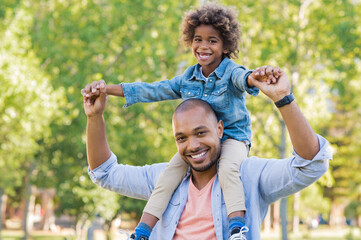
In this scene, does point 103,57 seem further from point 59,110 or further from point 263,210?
point 263,210

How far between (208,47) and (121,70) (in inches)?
547

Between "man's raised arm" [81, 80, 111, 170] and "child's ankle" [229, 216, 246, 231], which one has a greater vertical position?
"man's raised arm" [81, 80, 111, 170]

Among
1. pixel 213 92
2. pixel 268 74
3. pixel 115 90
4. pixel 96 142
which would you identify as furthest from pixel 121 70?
pixel 268 74

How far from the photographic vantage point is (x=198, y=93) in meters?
3.73

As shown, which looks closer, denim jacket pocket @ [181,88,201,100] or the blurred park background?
denim jacket pocket @ [181,88,201,100]

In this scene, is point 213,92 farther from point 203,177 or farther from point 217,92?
point 203,177

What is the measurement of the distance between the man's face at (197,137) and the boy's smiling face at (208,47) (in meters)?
0.43

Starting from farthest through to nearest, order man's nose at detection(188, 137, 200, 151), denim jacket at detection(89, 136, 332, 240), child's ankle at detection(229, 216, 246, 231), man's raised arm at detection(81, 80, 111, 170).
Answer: man's raised arm at detection(81, 80, 111, 170), man's nose at detection(188, 137, 200, 151), child's ankle at detection(229, 216, 246, 231), denim jacket at detection(89, 136, 332, 240)

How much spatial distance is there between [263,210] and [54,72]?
16.3m

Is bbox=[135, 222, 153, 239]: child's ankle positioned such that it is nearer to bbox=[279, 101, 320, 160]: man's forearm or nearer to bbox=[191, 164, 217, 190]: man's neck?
bbox=[191, 164, 217, 190]: man's neck

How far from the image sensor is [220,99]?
11.8ft

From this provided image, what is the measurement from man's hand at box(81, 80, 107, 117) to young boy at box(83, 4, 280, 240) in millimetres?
22

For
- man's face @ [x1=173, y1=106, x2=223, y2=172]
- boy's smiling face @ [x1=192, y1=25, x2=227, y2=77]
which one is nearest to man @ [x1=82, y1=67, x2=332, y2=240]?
man's face @ [x1=173, y1=106, x2=223, y2=172]

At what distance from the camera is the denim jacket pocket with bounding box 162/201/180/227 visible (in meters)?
3.60
